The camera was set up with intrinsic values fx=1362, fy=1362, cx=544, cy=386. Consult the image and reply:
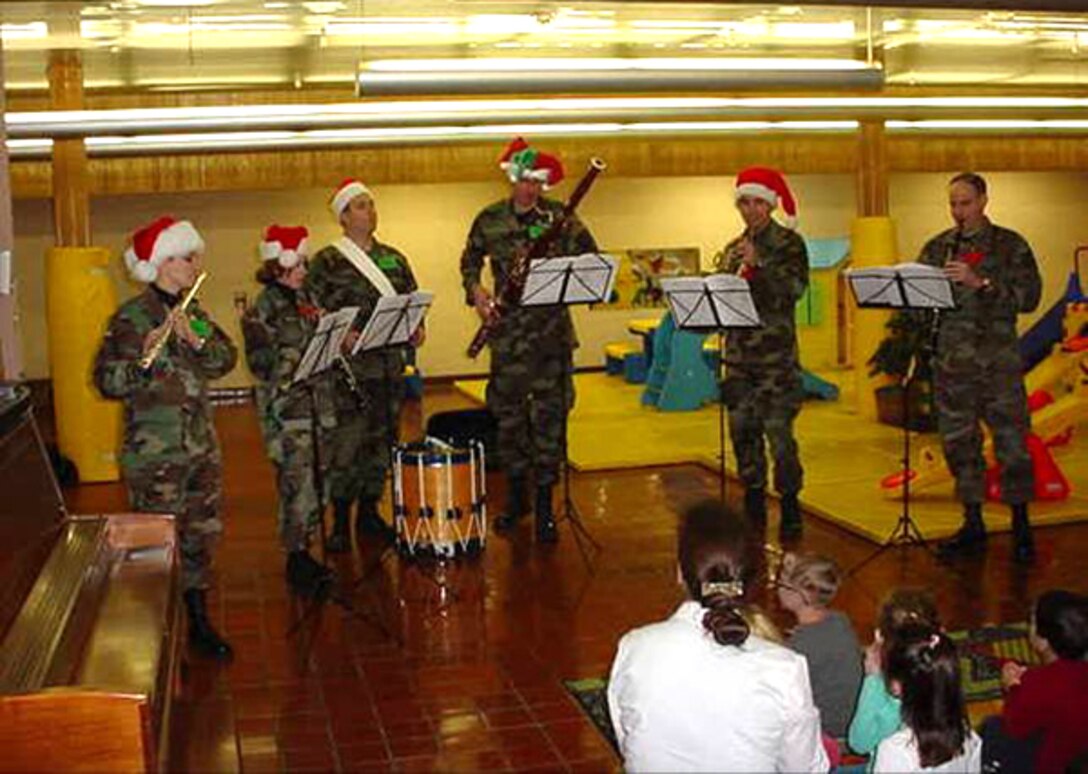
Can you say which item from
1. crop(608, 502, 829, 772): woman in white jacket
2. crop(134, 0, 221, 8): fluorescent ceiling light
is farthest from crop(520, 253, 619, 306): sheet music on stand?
crop(608, 502, 829, 772): woman in white jacket

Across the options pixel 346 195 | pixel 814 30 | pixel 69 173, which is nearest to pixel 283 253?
pixel 346 195

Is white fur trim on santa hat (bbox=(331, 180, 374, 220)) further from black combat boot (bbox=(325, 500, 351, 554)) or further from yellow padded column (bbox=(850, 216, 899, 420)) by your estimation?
yellow padded column (bbox=(850, 216, 899, 420))

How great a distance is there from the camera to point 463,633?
237 inches

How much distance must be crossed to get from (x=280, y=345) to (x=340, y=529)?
145 centimetres

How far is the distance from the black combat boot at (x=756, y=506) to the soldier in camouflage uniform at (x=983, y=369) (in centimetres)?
111

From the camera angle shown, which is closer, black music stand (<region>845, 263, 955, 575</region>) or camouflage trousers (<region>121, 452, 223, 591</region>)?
camouflage trousers (<region>121, 452, 223, 591</region>)

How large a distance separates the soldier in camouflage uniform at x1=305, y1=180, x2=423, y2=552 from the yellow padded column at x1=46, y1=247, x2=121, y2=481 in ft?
10.2

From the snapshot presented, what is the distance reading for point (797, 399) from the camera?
7.55 m

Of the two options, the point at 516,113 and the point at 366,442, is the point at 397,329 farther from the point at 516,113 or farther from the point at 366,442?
the point at 516,113

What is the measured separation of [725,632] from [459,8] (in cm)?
551

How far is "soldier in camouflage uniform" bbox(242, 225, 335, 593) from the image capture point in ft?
21.0

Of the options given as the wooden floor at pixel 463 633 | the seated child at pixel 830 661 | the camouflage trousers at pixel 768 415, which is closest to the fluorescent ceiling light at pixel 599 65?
the camouflage trousers at pixel 768 415

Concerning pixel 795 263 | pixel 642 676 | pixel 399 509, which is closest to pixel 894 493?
pixel 795 263

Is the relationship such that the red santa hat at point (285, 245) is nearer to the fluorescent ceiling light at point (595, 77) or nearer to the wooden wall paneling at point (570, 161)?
→ the fluorescent ceiling light at point (595, 77)
